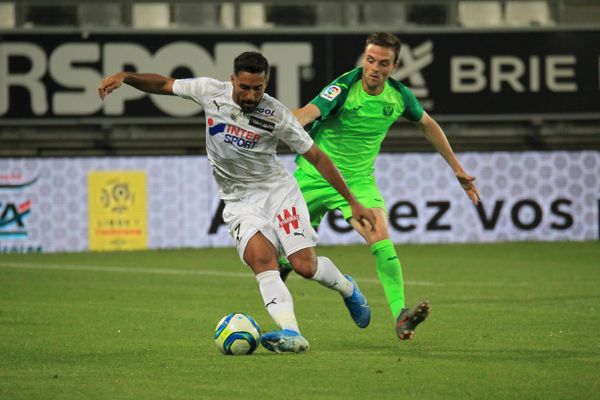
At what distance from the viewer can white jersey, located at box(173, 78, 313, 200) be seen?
7582 millimetres

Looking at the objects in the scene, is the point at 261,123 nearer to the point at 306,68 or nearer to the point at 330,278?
the point at 330,278

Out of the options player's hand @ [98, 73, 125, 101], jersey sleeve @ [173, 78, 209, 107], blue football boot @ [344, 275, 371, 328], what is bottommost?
blue football boot @ [344, 275, 371, 328]

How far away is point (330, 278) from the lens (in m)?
8.12

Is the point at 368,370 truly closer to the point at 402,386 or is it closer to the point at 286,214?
the point at 402,386

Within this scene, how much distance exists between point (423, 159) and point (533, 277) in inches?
188

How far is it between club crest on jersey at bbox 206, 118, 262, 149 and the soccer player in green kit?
792mm

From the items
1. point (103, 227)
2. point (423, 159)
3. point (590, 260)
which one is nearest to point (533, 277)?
point (590, 260)

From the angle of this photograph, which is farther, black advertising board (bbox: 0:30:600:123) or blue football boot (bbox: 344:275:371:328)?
black advertising board (bbox: 0:30:600:123)

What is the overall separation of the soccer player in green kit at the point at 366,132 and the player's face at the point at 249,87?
0.94 metres

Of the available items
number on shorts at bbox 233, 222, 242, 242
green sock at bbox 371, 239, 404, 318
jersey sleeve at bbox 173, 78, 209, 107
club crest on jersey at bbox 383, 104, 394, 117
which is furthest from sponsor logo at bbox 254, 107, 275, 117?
club crest on jersey at bbox 383, 104, 394, 117

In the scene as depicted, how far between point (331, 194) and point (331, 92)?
687mm

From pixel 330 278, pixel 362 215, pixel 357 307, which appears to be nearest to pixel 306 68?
pixel 357 307

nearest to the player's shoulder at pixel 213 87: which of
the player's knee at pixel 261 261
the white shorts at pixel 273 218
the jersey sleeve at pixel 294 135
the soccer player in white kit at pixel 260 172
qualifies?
the soccer player in white kit at pixel 260 172

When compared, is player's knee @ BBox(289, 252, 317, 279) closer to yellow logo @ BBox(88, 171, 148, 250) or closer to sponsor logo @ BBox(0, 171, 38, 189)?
yellow logo @ BBox(88, 171, 148, 250)
